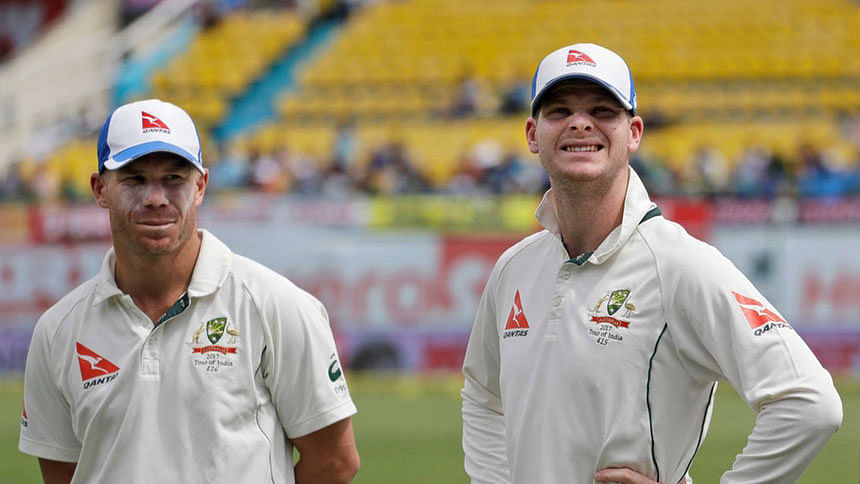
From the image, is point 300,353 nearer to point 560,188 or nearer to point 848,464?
point 560,188

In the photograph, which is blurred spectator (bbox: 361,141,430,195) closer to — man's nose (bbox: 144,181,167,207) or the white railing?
the white railing

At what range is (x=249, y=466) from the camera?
3.65 meters

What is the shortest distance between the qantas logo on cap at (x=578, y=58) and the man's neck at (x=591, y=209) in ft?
1.05

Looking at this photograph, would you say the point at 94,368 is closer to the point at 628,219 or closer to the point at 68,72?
the point at 628,219

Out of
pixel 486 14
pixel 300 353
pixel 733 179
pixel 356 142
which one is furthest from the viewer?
pixel 486 14

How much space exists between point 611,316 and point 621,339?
0.24ft

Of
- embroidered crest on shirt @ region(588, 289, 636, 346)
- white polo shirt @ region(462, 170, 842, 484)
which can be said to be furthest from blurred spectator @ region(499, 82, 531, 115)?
embroidered crest on shirt @ region(588, 289, 636, 346)

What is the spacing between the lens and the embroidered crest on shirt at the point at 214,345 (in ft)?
12.1

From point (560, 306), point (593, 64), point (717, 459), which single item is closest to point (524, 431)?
point (560, 306)

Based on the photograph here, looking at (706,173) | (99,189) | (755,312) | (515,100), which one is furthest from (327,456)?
(515,100)

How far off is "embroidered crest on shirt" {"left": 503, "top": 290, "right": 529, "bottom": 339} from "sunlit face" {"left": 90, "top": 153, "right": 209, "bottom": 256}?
0.94 meters

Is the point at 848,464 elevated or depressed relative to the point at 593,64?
depressed

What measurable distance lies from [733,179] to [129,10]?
15687 millimetres

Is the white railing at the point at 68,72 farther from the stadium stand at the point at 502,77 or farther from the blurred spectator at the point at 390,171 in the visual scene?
the blurred spectator at the point at 390,171
